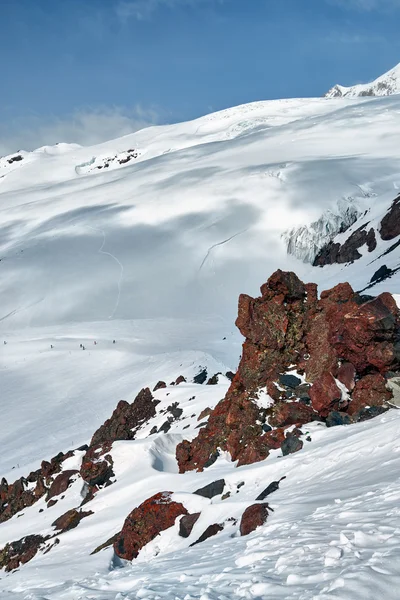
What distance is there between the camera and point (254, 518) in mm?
11586

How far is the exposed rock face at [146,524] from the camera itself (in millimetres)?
15617

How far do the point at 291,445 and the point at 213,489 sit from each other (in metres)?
2.70

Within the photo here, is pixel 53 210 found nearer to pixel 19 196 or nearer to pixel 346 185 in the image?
pixel 19 196

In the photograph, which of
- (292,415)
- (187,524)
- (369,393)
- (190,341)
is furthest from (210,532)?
(190,341)

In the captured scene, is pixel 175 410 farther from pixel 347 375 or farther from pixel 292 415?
pixel 347 375

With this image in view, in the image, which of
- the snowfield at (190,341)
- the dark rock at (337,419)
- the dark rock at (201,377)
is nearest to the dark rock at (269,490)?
the snowfield at (190,341)

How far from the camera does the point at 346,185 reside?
316 feet

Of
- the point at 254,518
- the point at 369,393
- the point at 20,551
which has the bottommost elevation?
the point at 20,551

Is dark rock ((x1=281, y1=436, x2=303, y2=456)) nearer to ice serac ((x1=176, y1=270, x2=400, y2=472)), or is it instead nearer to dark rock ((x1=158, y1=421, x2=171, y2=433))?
ice serac ((x1=176, y1=270, x2=400, y2=472))

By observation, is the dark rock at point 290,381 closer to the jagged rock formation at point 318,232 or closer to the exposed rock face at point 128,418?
the exposed rock face at point 128,418

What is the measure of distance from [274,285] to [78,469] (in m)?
12.5

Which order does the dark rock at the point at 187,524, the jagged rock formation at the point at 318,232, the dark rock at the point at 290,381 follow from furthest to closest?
the jagged rock formation at the point at 318,232 < the dark rock at the point at 290,381 < the dark rock at the point at 187,524

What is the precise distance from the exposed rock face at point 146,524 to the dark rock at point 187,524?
21.3 inches

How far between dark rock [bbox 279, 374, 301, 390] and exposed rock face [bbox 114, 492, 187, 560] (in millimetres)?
6598
